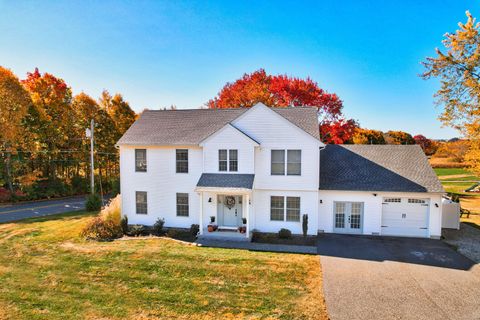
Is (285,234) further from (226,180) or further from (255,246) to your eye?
(226,180)

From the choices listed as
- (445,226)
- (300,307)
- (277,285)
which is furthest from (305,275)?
(445,226)

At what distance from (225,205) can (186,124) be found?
6.41 meters

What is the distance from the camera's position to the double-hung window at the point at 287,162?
53.4ft

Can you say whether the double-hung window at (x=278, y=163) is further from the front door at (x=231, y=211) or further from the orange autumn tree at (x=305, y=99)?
the orange autumn tree at (x=305, y=99)

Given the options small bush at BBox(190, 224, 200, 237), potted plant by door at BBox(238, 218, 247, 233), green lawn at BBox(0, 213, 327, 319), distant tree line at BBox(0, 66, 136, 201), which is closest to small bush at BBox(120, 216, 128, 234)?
green lawn at BBox(0, 213, 327, 319)

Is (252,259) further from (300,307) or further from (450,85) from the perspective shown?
(450,85)

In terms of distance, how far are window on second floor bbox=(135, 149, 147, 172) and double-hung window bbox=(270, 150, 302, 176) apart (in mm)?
8462

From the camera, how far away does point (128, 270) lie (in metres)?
11.5

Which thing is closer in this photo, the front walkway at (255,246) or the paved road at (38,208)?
the front walkway at (255,246)

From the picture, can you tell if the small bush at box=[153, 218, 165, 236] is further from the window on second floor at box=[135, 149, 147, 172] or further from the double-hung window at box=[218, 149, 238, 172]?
the double-hung window at box=[218, 149, 238, 172]

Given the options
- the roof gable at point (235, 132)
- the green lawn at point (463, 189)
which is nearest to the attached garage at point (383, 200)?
the roof gable at point (235, 132)

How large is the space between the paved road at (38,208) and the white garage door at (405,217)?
2529cm

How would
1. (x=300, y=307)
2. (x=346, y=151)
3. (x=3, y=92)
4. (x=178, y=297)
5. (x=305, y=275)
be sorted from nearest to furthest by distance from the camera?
(x=300, y=307) → (x=178, y=297) → (x=305, y=275) → (x=346, y=151) → (x=3, y=92)

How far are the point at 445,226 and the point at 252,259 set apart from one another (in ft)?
44.9
